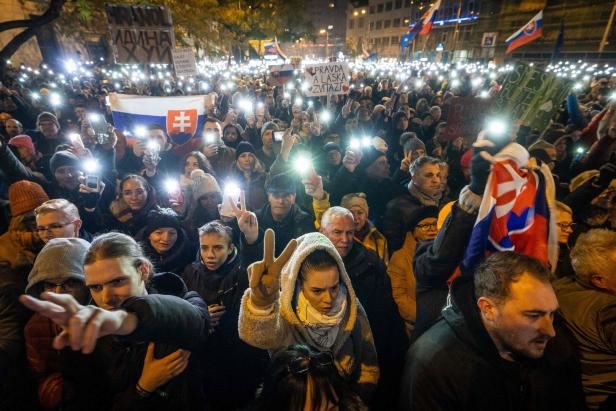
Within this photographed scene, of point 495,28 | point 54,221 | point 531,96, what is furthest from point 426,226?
point 495,28

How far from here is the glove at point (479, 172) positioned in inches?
73.1

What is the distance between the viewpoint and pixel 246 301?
1789mm

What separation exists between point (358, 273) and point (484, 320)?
1.23 m

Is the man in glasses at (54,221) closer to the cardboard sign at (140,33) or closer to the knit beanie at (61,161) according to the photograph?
the knit beanie at (61,161)

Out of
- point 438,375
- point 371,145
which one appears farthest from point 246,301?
point 371,145

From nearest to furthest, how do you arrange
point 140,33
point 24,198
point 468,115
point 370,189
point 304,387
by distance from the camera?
point 304,387, point 24,198, point 370,189, point 468,115, point 140,33

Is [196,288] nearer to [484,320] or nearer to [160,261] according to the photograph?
[160,261]

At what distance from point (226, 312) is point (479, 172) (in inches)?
83.5

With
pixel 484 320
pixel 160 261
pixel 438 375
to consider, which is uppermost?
pixel 484 320

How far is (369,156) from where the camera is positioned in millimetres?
5598

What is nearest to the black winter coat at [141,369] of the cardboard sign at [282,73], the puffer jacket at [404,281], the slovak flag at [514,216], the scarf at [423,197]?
the slovak flag at [514,216]

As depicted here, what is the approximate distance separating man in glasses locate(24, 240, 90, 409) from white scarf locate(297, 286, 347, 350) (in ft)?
4.56

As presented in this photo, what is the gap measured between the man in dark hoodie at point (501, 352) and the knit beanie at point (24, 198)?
3.68 meters

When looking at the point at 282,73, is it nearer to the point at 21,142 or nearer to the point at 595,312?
the point at 21,142
